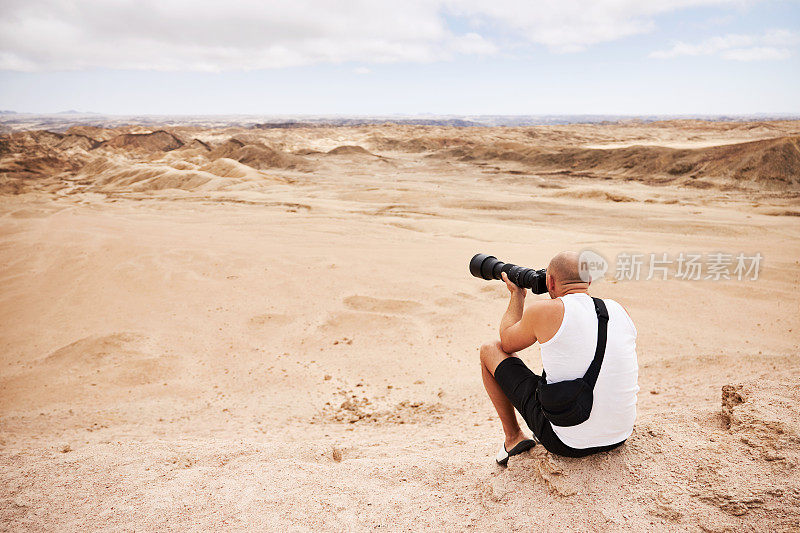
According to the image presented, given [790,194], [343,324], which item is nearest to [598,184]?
[790,194]

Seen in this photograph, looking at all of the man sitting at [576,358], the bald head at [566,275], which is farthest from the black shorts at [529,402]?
the bald head at [566,275]

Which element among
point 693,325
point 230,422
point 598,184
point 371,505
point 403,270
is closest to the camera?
point 371,505

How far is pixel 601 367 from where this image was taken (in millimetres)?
1883

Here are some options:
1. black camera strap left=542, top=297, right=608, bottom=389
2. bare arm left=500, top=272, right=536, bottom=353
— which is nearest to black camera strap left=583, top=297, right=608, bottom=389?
black camera strap left=542, top=297, right=608, bottom=389

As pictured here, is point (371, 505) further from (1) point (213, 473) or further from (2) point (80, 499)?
(2) point (80, 499)

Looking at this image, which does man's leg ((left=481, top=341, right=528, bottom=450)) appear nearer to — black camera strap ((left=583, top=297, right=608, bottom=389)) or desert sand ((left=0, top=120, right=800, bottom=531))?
desert sand ((left=0, top=120, right=800, bottom=531))

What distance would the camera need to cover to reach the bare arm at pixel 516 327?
2070mm

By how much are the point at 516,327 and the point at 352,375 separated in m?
2.52

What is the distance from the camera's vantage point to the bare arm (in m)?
2.07

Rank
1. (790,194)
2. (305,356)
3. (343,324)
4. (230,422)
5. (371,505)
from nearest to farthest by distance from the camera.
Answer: (371,505), (230,422), (305,356), (343,324), (790,194)

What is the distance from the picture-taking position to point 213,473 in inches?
96.3

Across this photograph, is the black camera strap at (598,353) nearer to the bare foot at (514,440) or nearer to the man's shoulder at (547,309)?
the man's shoulder at (547,309)

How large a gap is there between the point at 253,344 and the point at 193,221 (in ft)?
27.7

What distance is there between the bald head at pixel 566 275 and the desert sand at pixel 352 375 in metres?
0.79
